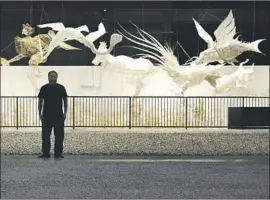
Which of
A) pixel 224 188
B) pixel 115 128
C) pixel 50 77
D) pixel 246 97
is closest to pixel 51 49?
pixel 115 128

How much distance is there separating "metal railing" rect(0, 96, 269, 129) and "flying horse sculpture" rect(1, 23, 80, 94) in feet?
1.81

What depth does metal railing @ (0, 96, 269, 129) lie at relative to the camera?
1107 centimetres

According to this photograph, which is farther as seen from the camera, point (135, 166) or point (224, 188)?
point (135, 166)

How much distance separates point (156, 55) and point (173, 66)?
423mm

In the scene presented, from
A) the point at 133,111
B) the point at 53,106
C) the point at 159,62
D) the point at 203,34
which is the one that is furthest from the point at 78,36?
the point at 53,106

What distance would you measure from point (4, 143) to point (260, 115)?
193 inches

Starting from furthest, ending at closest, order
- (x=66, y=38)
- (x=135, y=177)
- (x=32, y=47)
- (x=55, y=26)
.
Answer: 1. (x=32, y=47)
2. (x=66, y=38)
3. (x=55, y=26)
4. (x=135, y=177)

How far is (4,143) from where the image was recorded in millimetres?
10797

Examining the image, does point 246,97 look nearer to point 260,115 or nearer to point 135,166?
point 260,115

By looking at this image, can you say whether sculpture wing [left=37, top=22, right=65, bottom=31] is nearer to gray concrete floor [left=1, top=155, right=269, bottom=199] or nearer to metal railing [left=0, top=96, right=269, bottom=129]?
metal railing [left=0, top=96, right=269, bottom=129]

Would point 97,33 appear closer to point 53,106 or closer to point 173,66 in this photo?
point 173,66

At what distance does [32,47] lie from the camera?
10695 mm

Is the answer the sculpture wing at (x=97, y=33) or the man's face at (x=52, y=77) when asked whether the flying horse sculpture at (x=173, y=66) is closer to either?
the sculpture wing at (x=97, y=33)

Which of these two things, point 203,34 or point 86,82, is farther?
point 86,82
